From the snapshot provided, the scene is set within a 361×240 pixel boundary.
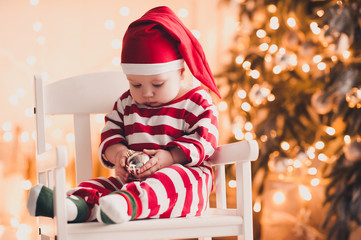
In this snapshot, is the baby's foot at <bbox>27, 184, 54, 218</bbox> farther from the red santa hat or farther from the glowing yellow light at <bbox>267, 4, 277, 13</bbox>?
the glowing yellow light at <bbox>267, 4, 277, 13</bbox>

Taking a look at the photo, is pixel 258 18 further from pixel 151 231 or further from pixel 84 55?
pixel 151 231

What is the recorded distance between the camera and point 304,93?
1532 millimetres

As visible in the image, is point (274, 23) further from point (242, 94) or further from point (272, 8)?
point (242, 94)

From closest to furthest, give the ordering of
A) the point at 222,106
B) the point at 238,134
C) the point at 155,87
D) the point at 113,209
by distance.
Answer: the point at 113,209
the point at 155,87
the point at 238,134
the point at 222,106

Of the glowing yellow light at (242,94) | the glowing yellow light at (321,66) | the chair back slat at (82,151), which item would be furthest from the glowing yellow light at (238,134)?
the chair back slat at (82,151)

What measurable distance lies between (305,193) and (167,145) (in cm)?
80

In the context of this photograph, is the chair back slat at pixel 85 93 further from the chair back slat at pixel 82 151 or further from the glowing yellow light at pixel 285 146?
the glowing yellow light at pixel 285 146

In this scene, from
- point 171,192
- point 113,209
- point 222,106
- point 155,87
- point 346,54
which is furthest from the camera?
point 222,106

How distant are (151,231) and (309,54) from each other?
0.85 meters

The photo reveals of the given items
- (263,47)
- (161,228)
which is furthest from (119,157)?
(263,47)

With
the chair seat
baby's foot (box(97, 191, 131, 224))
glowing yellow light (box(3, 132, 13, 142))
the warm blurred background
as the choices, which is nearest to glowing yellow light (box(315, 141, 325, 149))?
the warm blurred background

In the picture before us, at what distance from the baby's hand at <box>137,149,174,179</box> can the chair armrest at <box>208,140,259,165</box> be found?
0.11 m

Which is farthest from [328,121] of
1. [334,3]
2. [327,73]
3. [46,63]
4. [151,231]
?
[46,63]

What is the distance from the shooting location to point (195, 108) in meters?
1.00
